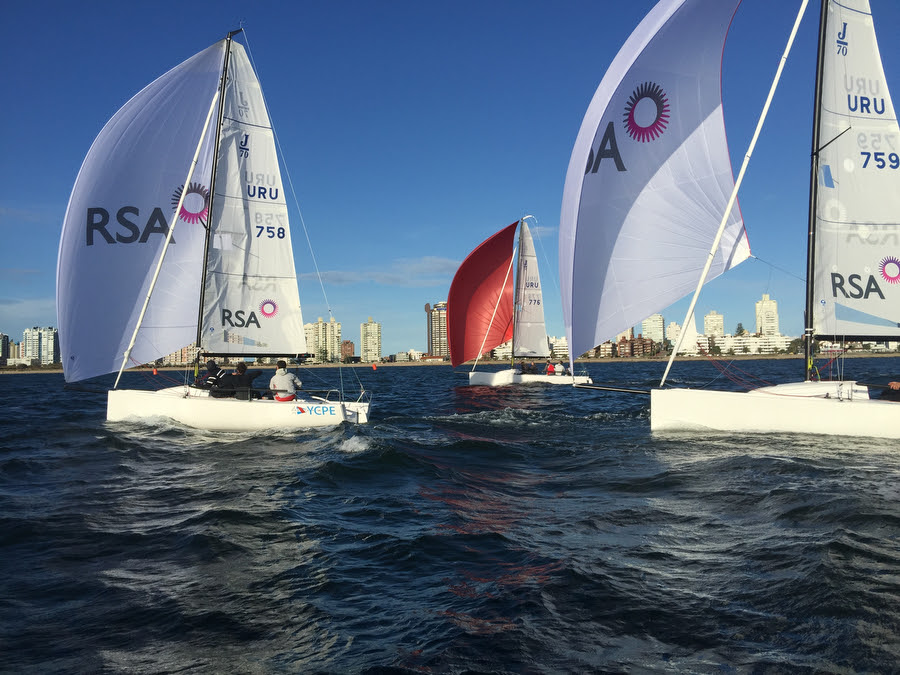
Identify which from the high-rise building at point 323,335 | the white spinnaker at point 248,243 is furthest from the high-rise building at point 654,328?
the white spinnaker at point 248,243

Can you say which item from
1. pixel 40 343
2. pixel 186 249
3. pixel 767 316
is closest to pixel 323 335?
pixel 40 343

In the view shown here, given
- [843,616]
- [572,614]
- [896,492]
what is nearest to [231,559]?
[572,614]

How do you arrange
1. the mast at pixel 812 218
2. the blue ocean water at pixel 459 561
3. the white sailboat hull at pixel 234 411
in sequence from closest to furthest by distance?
1. the blue ocean water at pixel 459 561
2. the mast at pixel 812 218
3. the white sailboat hull at pixel 234 411

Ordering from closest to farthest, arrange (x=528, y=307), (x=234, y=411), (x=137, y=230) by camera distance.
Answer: (x=234, y=411)
(x=137, y=230)
(x=528, y=307)

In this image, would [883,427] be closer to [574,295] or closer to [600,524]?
[574,295]

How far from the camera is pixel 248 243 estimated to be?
14.7 m

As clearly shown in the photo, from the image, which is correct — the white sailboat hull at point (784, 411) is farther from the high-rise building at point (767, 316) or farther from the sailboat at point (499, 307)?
the high-rise building at point (767, 316)

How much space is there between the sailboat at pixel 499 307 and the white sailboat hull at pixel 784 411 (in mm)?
18951

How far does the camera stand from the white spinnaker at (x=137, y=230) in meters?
13.5

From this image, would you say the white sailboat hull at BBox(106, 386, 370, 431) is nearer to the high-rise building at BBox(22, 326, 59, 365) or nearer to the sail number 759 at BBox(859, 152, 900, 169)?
the sail number 759 at BBox(859, 152, 900, 169)

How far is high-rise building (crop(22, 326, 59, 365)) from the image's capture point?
150400mm

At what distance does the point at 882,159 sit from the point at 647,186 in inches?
165

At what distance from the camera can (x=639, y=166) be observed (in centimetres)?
1180

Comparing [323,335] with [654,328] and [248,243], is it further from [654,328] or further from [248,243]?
[248,243]
